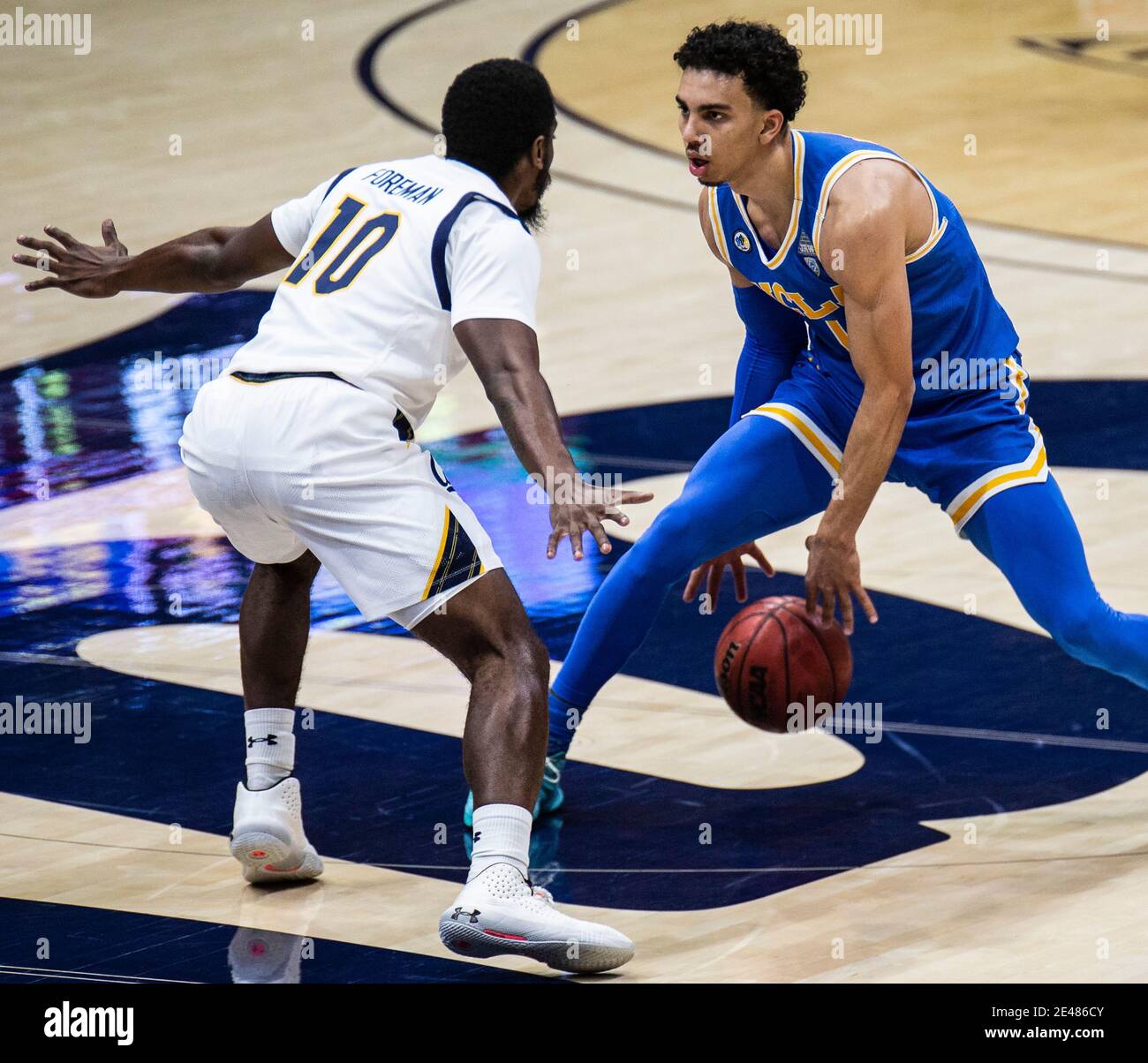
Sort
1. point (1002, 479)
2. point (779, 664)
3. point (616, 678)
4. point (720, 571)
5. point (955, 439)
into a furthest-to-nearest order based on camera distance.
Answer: point (616, 678), point (720, 571), point (779, 664), point (955, 439), point (1002, 479)

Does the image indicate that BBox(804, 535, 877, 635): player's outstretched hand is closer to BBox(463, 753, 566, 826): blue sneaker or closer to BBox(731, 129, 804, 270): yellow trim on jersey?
BBox(731, 129, 804, 270): yellow trim on jersey

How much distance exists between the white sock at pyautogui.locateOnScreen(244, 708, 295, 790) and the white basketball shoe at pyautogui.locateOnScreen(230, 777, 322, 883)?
0.11ft

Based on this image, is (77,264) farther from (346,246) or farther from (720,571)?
(720,571)

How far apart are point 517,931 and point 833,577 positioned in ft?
3.74

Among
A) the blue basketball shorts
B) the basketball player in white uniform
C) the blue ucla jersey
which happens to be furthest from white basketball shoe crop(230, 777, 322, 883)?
the blue ucla jersey

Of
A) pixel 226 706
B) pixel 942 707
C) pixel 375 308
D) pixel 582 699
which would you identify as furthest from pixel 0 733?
pixel 942 707

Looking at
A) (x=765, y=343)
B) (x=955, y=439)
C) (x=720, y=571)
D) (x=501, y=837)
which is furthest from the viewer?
(x=720, y=571)

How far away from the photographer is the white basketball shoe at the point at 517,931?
13.9ft

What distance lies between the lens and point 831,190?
4840 mm

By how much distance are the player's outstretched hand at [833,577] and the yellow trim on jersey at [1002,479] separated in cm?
40

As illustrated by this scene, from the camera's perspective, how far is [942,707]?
19.5 ft

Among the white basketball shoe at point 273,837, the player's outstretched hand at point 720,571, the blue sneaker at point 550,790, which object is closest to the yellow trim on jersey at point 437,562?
the white basketball shoe at point 273,837

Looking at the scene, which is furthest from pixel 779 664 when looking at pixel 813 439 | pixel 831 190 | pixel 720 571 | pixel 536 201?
pixel 536 201
